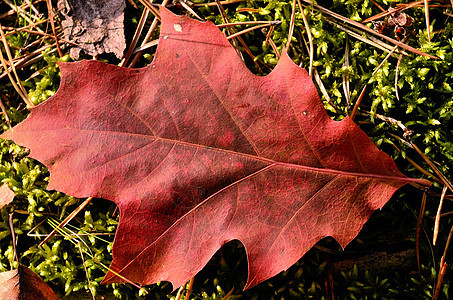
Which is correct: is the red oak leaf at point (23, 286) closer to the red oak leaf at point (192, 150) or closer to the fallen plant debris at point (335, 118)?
the fallen plant debris at point (335, 118)

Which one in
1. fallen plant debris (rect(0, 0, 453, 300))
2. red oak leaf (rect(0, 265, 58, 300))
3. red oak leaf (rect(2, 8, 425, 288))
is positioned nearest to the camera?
red oak leaf (rect(2, 8, 425, 288))

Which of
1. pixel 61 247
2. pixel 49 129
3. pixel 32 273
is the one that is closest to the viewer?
pixel 49 129

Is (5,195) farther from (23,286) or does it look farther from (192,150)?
(192,150)

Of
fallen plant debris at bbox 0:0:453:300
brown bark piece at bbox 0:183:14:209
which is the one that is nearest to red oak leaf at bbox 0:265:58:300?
fallen plant debris at bbox 0:0:453:300

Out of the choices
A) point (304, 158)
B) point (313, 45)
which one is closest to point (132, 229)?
point (304, 158)

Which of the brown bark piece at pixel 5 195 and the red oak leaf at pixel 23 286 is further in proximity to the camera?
the brown bark piece at pixel 5 195

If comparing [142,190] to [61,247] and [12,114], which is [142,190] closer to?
[61,247]

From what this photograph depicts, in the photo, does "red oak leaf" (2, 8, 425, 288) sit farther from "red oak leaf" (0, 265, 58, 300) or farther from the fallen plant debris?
"red oak leaf" (0, 265, 58, 300)

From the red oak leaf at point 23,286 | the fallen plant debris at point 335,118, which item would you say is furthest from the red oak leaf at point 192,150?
the red oak leaf at point 23,286

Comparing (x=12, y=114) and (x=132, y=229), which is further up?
(x=12, y=114)
